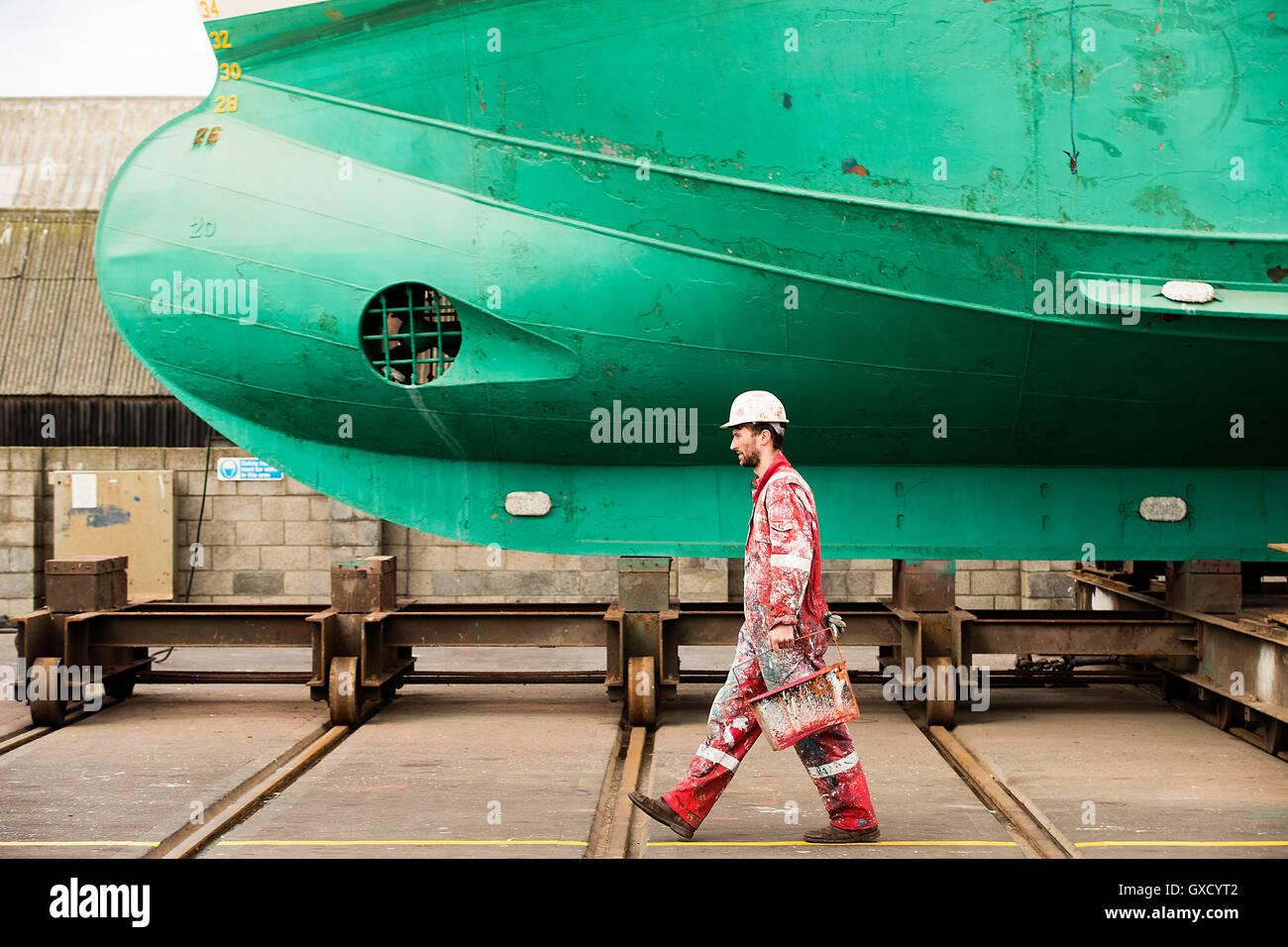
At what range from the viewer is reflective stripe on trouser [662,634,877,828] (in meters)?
4.07

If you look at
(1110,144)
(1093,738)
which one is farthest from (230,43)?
(1093,738)

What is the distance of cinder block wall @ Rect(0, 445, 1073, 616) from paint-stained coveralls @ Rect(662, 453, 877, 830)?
22.3 ft

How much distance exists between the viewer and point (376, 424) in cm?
617

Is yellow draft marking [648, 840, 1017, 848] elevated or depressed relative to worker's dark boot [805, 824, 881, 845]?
depressed

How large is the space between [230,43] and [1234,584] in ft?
20.5

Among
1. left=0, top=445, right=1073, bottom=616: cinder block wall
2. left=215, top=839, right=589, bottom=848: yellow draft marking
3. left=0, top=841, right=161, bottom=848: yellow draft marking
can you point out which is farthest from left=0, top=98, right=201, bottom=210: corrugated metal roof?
left=215, top=839, right=589, bottom=848: yellow draft marking

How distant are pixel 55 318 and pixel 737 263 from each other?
387 inches

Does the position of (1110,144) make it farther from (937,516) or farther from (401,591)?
(401,591)

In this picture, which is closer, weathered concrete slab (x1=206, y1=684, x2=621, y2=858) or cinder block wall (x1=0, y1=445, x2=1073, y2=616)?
weathered concrete slab (x1=206, y1=684, x2=621, y2=858)

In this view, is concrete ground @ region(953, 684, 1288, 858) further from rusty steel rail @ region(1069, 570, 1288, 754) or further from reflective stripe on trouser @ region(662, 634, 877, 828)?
reflective stripe on trouser @ region(662, 634, 877, 828)

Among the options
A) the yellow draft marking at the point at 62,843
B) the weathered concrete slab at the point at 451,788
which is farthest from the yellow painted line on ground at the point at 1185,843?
the yellow draft marking at the point at 62,843

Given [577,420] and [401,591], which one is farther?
[401,591]

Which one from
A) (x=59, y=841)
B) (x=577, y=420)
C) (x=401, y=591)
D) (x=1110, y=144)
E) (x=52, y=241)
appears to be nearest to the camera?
(x=59, y=841)

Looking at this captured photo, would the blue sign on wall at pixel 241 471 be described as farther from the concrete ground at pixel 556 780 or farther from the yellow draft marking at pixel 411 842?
the yellow draft marking at pixel 411 842
